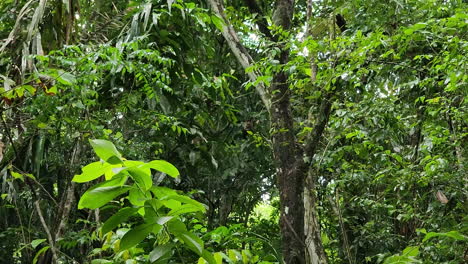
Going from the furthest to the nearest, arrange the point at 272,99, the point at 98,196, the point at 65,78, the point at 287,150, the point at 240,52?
the point at 240,52 < the point at 272,99 < the point at 287,150 < the point at 65,78 < the point at 98,196

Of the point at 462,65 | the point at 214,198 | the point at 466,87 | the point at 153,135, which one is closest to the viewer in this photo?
the point at 462,65

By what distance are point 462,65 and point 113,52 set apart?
144 cm

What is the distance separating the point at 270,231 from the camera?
4.36 m

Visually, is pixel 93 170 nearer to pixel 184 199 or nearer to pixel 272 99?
pixel 184 199

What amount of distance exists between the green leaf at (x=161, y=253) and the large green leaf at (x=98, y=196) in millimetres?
113

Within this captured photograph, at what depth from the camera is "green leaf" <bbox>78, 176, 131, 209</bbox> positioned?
54cm

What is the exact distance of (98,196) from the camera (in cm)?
54

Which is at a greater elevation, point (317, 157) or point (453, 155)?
point (453, 155)

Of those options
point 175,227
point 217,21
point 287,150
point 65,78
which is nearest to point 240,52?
point 217,21

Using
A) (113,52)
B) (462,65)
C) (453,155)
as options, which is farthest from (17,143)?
(453,155)

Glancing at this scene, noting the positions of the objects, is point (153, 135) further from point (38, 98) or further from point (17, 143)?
point (38, 98)

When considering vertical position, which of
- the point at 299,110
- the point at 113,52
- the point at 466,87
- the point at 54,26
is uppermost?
the point at 299,110

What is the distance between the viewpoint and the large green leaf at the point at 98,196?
1.76 feet

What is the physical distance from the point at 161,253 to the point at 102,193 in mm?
129
